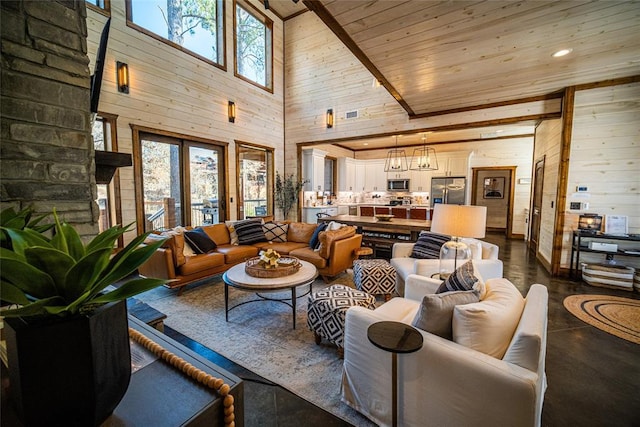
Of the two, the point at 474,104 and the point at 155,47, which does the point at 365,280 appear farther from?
the point at 155,47

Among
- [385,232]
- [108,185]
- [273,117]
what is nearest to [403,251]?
[385,232]

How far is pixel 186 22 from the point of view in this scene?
201 inches

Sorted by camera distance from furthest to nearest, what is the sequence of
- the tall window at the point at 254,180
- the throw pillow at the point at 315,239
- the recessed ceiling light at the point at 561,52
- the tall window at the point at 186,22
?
the tall window at the point at 254,180 < the tall window at the point at 186,22 < the throw pillow at the point at 315,239 < the recessed ceiling light at the point at 561,52

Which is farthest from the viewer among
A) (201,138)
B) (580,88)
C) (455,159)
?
(455,159)

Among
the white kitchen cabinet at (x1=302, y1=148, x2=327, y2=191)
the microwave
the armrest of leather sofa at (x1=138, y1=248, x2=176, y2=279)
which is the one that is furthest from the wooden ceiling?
the microwave

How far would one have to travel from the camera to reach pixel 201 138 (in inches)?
207

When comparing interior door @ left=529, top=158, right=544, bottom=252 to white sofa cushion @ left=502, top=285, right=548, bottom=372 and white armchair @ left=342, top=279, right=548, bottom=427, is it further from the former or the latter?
white sofa cushion @ left=502, top=285, right=548, bottom=372

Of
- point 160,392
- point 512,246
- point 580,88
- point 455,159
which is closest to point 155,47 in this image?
point 160,392

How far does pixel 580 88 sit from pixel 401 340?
5007 millimetres

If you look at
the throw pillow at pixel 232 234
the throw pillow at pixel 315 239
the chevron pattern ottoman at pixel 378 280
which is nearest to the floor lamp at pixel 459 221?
the chevron pattern ottoman at pixel 378 280

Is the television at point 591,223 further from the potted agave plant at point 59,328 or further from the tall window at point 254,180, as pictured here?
the tall window at point 254,180

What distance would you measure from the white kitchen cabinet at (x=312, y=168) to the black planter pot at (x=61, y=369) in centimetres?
702

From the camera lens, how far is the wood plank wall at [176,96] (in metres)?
4.06

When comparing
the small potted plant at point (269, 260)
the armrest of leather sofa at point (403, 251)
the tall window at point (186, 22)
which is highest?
the tall window at point (186, 22)
